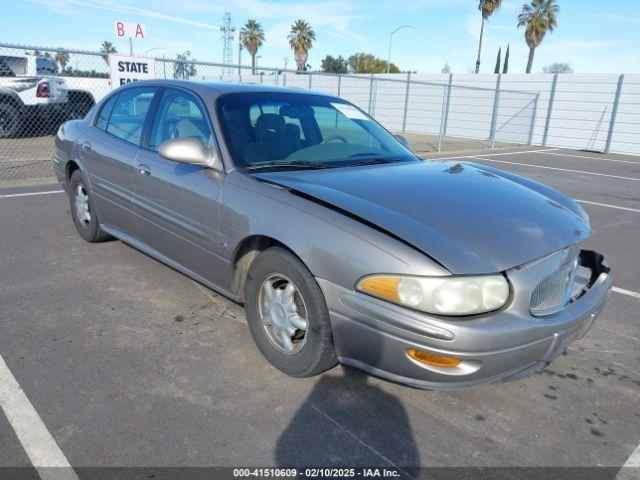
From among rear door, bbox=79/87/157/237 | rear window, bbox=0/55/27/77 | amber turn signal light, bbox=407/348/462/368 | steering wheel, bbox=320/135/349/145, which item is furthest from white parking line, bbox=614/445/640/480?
rear window, bbox=0/55/27/77

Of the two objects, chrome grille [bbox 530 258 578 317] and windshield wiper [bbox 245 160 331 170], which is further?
windshield wiper [bbox 245 160 331 170]

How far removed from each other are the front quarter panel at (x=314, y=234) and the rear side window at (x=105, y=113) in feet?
7.05

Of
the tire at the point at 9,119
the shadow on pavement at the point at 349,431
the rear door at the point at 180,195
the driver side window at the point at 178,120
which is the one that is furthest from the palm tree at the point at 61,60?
the shadow on pavement at the point at 349,431

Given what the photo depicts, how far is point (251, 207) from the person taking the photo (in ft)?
9.31

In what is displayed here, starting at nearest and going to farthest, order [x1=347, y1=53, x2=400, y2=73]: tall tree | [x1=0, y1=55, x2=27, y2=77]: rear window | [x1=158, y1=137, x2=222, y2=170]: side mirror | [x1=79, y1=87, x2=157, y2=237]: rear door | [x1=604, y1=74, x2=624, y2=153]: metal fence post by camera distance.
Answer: [x1=158, y1=137, x2=222, y2=170]: side mirror, [x1=79, y1=87, x2=157, y2=237]: rear door, [x1=0, y1=55, x2=27, y2=77]: rear window, [x1=604, y1=74, x2=624, y2=153]: metal fence post, [x1=347, y1=53, x2=400, y2=73]: tall tree

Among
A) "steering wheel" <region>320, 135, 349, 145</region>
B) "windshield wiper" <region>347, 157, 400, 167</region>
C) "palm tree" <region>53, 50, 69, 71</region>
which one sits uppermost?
"palm tree" <region>53, 50, 69, 71</region>

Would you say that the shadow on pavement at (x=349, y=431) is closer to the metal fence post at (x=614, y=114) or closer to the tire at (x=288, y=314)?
the tire at (x=288, y=314)

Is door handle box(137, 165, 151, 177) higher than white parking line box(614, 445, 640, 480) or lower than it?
higher

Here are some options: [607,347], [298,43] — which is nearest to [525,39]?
[298,43]

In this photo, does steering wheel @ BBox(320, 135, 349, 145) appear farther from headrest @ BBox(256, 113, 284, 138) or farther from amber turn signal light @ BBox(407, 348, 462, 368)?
amber turn signal light @ BBox(407, 348, 462, 368)

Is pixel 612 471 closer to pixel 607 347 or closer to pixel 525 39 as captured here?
pixel 607 347

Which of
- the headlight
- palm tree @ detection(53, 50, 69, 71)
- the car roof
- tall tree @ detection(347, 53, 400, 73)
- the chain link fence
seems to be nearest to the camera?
the headlight

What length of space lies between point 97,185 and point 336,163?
233 centimetres

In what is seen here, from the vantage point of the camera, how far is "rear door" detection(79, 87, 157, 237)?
396 cm
